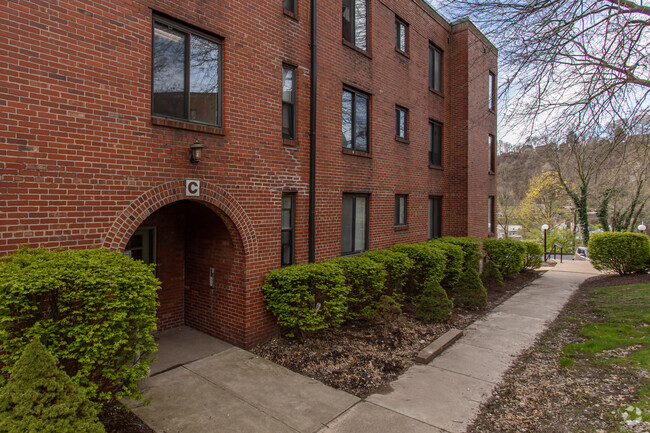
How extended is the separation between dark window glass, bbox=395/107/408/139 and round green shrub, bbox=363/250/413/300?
4011mm

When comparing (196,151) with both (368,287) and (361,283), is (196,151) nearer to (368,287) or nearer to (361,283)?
(361,283)

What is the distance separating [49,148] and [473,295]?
9073 mm

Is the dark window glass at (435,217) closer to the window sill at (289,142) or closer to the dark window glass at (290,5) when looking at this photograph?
the window sill at (289,142)

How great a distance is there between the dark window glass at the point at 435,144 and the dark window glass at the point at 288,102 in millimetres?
7050

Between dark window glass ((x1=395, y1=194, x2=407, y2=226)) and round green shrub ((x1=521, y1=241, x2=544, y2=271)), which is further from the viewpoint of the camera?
round green shrub ((x1=521, y1=241, x2=544, y2=271))

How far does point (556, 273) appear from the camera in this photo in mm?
16594

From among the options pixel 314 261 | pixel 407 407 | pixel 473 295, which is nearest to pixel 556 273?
pixel 473 295

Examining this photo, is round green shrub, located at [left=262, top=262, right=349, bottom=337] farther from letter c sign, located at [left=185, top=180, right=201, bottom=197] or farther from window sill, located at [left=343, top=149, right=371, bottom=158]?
window sill, located at [left=343, top=149, right=371, bottom=158]

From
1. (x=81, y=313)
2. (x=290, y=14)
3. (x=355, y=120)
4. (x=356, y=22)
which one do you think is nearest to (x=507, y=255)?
(x=355, y=120)

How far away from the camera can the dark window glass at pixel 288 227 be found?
736cm

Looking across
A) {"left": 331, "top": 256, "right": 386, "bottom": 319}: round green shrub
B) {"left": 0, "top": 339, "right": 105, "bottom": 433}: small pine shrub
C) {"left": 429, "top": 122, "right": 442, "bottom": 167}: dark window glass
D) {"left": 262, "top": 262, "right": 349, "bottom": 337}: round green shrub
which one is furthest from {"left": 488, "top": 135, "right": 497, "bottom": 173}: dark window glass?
{"left": 0, "top": 339, "right": 105, "bottom": 433}: small pine shrub

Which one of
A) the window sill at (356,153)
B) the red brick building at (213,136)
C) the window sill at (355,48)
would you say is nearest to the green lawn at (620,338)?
the red brick building at (213,136)

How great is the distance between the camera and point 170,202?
5371 millimetres

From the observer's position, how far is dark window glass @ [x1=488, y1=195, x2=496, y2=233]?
53.1ft
